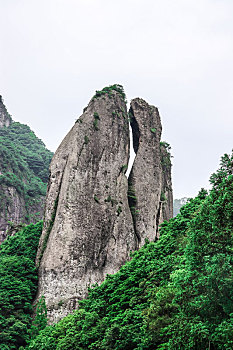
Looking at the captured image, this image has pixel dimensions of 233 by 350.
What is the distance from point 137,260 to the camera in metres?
14.5

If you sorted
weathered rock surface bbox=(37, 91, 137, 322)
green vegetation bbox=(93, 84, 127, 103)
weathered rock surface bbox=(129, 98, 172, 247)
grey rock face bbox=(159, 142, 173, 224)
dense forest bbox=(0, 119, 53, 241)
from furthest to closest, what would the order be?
dense forest bbox=(0, 119, 53, 241)
grey rock face bbox=(159, 142, 173, 224)
green vegetation bbox=(93, 84, 127, 103)
weathered rock surface bbox=(129, 98, 172, 247)
weathered rock surface bbox=(37, 91, 137, 322)

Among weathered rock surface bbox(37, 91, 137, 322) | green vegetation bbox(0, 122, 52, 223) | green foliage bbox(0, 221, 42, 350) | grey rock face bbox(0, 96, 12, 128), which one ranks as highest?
grey rock face bbox(0, 96, 12, 128)

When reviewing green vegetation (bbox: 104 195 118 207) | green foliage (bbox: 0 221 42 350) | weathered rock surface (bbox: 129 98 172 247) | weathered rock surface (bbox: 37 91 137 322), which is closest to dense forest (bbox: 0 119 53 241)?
green foliage (bbox: 0 221 42 350)

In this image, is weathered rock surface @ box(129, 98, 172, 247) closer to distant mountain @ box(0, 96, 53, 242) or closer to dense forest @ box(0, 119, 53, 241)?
distant mountain @ box(0, 96, 53, 242)

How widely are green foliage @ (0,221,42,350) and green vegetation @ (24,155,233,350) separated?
109 inches

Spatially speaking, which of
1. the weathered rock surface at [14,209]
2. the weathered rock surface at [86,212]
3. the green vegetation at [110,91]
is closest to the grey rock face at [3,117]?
the weathered rock surface at [14,209]

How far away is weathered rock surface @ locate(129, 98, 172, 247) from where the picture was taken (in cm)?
2422

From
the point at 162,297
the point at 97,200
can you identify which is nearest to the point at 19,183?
the point at 97,200

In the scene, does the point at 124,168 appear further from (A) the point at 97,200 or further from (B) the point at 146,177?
(A) the point at 97,200

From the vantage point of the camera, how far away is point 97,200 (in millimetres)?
21641

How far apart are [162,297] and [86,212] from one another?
39.8ft

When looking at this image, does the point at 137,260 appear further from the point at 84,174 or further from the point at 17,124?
the point at 17,124

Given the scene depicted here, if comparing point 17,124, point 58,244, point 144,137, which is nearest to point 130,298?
point 58,244

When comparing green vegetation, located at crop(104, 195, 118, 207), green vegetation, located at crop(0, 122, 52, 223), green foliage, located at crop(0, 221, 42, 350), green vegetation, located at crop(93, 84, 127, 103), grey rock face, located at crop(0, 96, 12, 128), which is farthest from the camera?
grey rock face, located at crop(0, 96, 12, 128)
